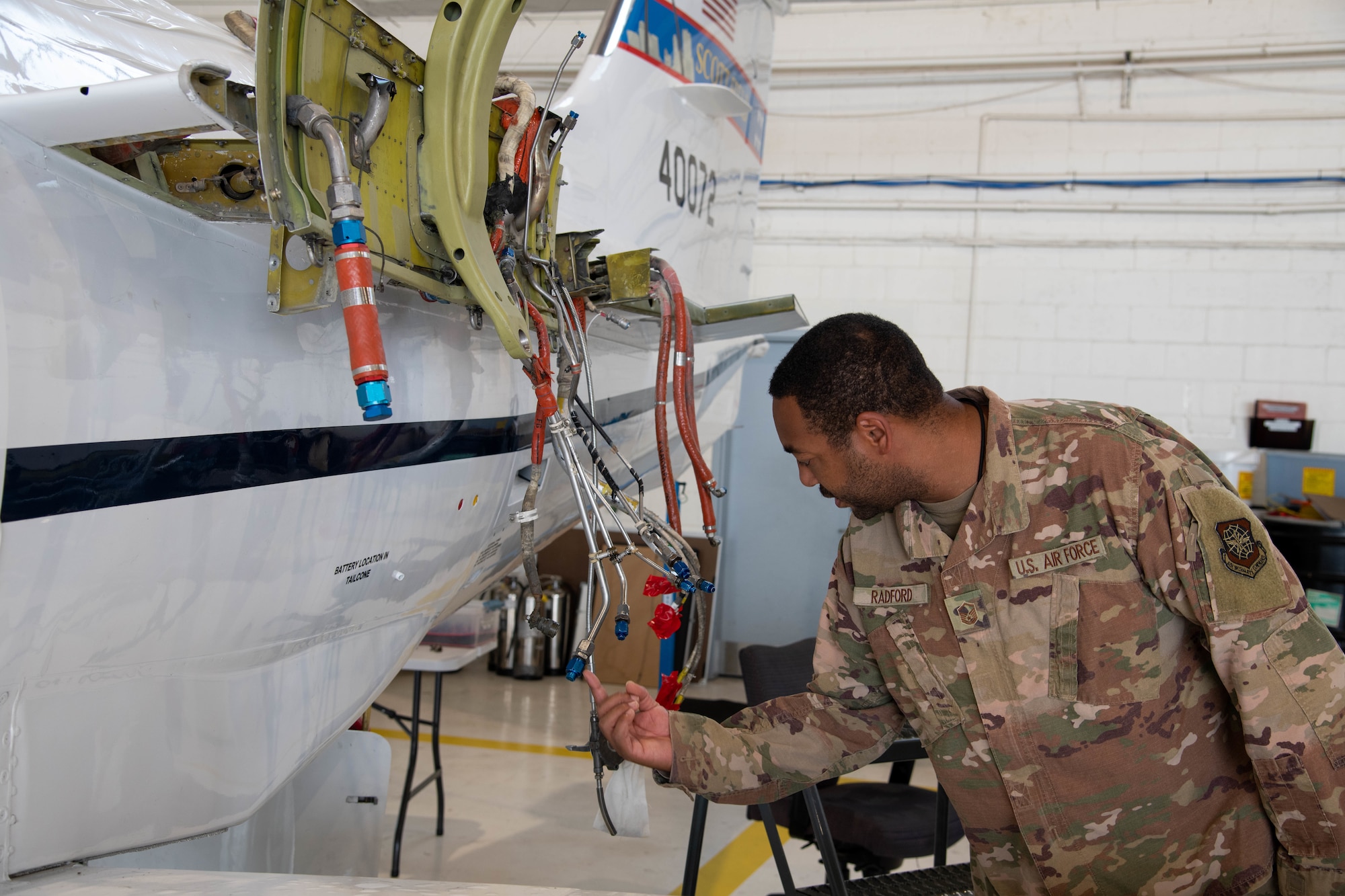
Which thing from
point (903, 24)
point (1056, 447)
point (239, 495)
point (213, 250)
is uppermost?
point (903, 24)

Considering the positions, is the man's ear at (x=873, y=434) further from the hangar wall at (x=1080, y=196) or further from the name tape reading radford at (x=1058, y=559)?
the hangar wall at (x=1080, y=196)

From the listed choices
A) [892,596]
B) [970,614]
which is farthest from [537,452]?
[970,614]

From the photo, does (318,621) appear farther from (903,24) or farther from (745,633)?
(903,24)

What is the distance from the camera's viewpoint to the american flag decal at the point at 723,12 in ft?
9.49

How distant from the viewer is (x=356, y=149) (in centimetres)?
128

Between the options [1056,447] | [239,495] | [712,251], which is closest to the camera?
[239,495]

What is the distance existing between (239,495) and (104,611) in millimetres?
229

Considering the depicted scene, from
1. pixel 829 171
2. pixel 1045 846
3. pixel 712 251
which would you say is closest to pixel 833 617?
pixel 1045 846

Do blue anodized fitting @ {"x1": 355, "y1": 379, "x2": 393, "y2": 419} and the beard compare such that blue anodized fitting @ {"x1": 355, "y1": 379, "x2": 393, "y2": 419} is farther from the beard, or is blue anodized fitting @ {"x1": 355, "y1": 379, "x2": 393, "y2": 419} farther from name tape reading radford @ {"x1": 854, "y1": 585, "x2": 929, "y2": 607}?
name tape reading radford @ {"x1": 854, "y1": 585, "x2": 929, "y2": 607}

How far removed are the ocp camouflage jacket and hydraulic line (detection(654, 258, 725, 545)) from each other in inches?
14.6

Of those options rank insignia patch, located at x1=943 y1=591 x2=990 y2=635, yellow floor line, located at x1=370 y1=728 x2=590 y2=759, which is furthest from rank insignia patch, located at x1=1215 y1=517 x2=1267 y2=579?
yellow floor line, located at x1=370 y1=728 x2=590 y2=759

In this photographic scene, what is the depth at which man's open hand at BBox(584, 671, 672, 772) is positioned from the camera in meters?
1.58

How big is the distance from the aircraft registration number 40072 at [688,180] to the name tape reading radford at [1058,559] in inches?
65.3

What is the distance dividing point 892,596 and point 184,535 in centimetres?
108
